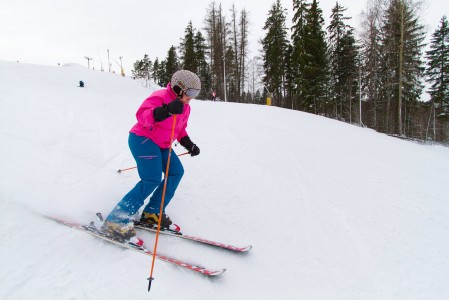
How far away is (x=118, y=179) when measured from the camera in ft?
14.4

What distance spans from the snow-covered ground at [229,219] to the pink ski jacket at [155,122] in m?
1.09

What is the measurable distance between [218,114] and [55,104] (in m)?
5.76

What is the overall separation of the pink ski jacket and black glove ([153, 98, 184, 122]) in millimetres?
97

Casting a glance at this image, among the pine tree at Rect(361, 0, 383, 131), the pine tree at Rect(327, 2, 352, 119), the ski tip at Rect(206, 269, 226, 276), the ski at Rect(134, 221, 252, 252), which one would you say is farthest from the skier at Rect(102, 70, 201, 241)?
the pine tree at Rect(327, 2, 352, 119)

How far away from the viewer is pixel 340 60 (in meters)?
29.4

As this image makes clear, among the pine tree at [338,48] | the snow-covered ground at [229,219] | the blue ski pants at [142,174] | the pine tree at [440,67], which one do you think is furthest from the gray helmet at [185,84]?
the pine tree at [440,67]

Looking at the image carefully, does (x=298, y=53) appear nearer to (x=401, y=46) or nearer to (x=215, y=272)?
(x=401, y=46)

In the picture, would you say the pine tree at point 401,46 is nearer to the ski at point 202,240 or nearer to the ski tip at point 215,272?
the ski at point 202,240

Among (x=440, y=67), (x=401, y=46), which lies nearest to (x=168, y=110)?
(x=401, y=46)

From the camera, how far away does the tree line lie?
23.5 meters

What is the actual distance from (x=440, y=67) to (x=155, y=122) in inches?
1364

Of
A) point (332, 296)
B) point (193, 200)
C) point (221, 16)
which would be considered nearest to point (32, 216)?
point (193, 200)

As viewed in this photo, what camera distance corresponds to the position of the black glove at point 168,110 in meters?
2.77

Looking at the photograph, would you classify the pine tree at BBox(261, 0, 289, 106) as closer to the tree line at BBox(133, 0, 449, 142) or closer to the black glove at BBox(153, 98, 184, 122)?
the tree line at BBox(133, 0, 449, 142)
